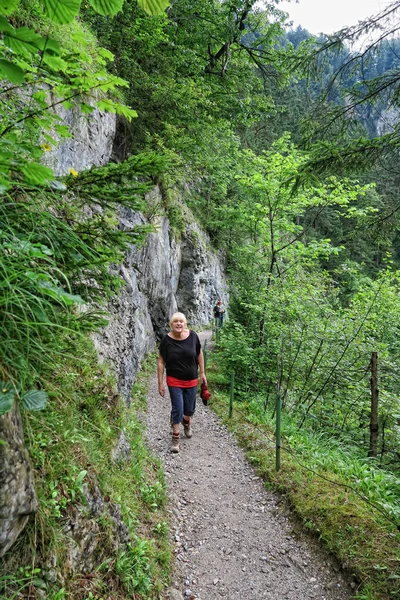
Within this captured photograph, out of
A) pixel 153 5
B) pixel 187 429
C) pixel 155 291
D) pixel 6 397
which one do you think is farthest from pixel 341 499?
pixel 155 291

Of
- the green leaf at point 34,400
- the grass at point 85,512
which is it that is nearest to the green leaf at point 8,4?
the green leaf at point 34,400

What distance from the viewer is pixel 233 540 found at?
3.75 m

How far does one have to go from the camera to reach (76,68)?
7.53ft

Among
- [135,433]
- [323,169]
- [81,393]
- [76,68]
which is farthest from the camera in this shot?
[135,433]

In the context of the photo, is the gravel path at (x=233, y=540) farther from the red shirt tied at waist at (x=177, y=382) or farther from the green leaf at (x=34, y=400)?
the green leaf at (x=34, y=400)

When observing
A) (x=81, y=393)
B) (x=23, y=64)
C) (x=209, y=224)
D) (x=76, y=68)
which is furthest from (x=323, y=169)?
(x=209, y=224)

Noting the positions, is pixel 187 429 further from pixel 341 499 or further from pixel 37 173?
pixel 37 173

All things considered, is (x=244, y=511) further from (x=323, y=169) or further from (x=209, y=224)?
(x=209, y=224)

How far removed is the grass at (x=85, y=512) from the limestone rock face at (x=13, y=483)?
0.14 m

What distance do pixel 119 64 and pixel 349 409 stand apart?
10871 millimetres

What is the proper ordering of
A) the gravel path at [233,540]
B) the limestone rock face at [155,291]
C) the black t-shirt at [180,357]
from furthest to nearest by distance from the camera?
the limestone rock face at [155,291] → the black t-shirt at [180,357] → the gravel path at [233,540]

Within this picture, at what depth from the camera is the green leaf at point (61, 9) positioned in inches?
40.2

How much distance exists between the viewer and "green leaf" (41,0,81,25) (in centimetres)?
102

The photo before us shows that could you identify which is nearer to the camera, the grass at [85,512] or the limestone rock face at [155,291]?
the grass at [85,512]
